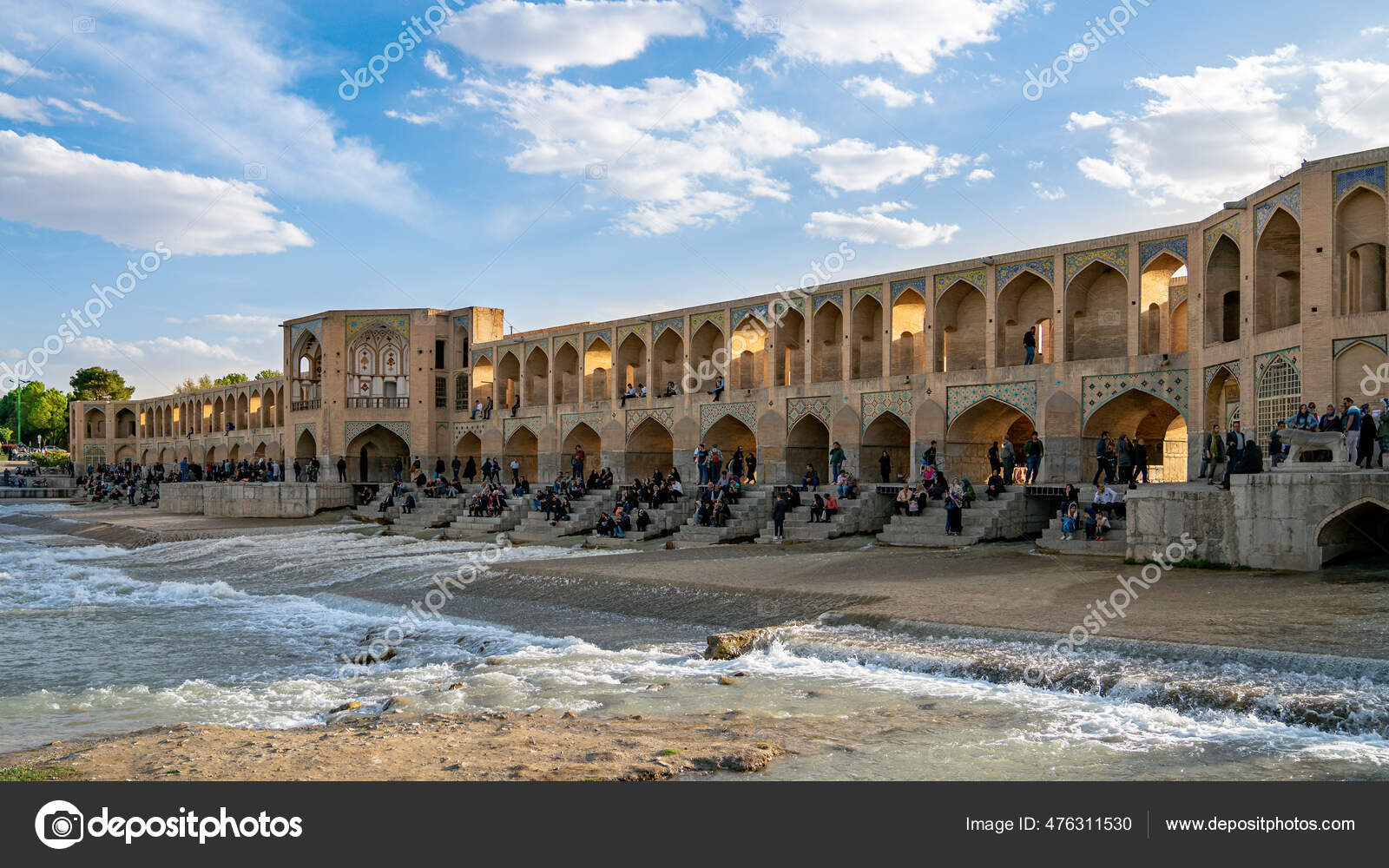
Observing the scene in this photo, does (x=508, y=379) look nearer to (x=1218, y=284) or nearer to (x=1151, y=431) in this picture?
(x=1151, y=431)

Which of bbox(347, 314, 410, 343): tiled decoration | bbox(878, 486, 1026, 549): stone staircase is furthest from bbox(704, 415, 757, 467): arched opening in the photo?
bbox(347, 314, 410, 343): tiled decoration

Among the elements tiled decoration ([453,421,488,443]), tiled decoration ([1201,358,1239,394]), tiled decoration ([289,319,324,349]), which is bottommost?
tiled decoration ([453,421,488,443])

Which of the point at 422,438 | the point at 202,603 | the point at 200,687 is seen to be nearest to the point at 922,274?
the point at 202,603

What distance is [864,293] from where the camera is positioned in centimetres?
2292

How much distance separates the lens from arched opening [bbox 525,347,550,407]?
32.8 m

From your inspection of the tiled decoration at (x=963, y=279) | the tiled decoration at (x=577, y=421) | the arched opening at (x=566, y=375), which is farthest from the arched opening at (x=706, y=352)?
the tiled decoration at (x=963, y=279)

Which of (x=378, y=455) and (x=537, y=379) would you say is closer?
(x=537, y=379)

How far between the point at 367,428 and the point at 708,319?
45.7 feet

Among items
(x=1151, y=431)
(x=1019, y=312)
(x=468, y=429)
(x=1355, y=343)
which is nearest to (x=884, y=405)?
(x=1019, y=312)

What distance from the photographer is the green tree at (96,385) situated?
73438 millimetres

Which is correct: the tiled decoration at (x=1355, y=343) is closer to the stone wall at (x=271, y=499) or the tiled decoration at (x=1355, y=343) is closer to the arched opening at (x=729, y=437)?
the arched opening at (x=729, y=437)

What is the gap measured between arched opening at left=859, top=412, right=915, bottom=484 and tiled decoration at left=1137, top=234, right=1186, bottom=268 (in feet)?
19.4
